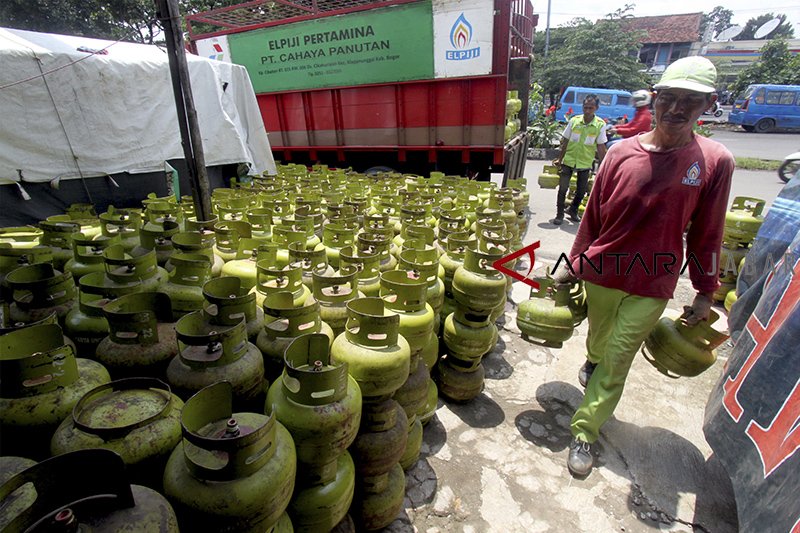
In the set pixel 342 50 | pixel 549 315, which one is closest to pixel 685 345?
pixel 549 315

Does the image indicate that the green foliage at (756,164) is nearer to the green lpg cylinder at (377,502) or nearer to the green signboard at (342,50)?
the green signboard at (342,50)

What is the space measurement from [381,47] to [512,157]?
3.00 meters

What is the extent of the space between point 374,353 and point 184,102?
2536mm

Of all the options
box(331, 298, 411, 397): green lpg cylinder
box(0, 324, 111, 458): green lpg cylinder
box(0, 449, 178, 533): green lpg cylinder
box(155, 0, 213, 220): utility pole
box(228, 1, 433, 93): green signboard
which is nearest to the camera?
box(0, 449, 178, 533): green lpg cylinder

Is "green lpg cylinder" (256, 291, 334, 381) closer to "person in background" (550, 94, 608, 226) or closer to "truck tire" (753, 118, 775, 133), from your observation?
"person in background" (550, 94, 608, 226)

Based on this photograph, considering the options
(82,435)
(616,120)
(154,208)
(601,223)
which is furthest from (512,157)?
(616,120)

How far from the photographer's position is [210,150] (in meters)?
6.12

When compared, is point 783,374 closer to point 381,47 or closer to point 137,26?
point 381,47

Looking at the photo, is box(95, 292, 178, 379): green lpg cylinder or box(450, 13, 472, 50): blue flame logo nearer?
box(95, 292, 178, 379): green lpg cylinder

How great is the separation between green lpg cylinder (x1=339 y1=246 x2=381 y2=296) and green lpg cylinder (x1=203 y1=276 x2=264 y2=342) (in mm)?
528

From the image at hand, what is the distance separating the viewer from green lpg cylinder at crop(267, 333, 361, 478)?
1.31 metres

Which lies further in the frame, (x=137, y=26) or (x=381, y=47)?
(x=137, y=26)

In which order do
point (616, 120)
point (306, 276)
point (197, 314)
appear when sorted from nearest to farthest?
point (197, 314) < point (306, 276) < point (616, 120)

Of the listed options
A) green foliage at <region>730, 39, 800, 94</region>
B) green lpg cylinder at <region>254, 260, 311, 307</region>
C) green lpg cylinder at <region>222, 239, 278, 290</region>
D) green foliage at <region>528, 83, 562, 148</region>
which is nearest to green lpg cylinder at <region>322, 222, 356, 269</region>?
green lpg cylinder at <region>222, 239, 278, 290</region>
